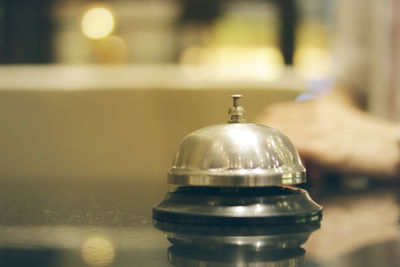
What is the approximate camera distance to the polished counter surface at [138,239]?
1.00 ft

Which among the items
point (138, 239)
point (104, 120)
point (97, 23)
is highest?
point (97, 23)

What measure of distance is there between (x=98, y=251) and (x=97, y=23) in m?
5.69

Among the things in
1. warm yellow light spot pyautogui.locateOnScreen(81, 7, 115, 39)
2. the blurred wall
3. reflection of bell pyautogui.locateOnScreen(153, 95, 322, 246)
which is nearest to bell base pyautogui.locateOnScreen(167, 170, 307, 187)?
reflection of bell pyautogui.locateOnScreen(153, 95, 322, 246)

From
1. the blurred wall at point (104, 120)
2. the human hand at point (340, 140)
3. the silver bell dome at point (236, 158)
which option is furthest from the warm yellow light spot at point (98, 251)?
the blurred wall at point (104, 120)

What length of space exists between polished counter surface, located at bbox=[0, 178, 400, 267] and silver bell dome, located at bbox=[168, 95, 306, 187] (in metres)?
0.05

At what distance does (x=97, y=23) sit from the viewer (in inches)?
229

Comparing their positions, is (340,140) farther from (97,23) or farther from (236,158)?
(97,23)

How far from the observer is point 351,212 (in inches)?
21.8

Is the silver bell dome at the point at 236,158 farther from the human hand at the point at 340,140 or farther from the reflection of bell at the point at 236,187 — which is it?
the human hand at the point at 340,140

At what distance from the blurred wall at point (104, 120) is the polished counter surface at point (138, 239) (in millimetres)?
996

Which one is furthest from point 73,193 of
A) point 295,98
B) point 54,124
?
point 295,98

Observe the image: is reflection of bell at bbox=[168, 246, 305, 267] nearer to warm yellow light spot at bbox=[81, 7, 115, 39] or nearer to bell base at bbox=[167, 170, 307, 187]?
bell base at bbox=[167, 170, 307, 187]

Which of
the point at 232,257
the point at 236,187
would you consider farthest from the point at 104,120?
the point at 232,257

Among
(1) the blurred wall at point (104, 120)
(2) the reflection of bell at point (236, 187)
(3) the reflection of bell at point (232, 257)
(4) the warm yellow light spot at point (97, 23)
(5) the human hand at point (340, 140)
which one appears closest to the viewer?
(3) the reflection of bell at point (232, 257)
